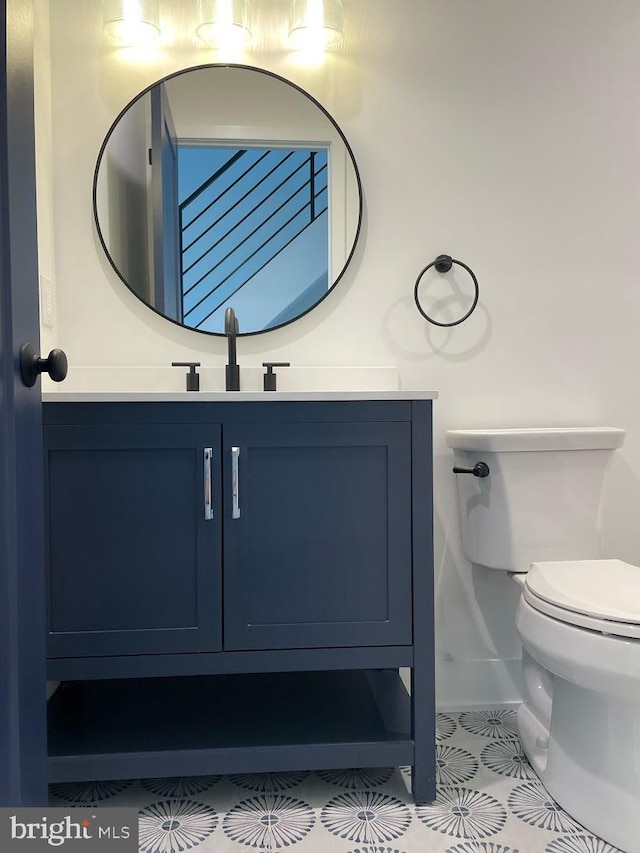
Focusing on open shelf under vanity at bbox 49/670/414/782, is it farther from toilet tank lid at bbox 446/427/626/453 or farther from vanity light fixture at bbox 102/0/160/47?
vanity light fixture at bbox 102/0/160/47

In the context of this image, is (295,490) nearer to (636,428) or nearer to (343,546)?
(343,546)

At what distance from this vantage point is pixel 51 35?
76.5 inches

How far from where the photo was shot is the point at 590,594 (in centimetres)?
148

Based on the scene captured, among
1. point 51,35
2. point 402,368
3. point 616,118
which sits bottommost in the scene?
point 402,368

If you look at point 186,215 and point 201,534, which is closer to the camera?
point 201,534

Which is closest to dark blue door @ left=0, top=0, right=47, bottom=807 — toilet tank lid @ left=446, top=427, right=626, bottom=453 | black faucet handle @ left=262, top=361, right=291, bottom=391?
black faucet handle @ left=262, top=361, right=291, bottom=391

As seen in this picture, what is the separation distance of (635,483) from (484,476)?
0.59 m

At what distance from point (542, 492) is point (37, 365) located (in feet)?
4.39

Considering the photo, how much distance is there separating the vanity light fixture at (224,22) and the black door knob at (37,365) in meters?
1.32

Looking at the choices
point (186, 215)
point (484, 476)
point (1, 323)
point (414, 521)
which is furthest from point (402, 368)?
point (1, 323)

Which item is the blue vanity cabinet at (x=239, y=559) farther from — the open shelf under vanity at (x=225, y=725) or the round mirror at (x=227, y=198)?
the round mirror at (x=227, y=198)

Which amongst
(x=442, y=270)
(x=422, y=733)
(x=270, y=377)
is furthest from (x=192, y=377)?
(x=422, y=733)

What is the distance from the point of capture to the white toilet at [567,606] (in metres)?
1.39

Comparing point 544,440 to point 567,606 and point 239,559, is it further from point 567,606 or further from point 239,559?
point 239,559
